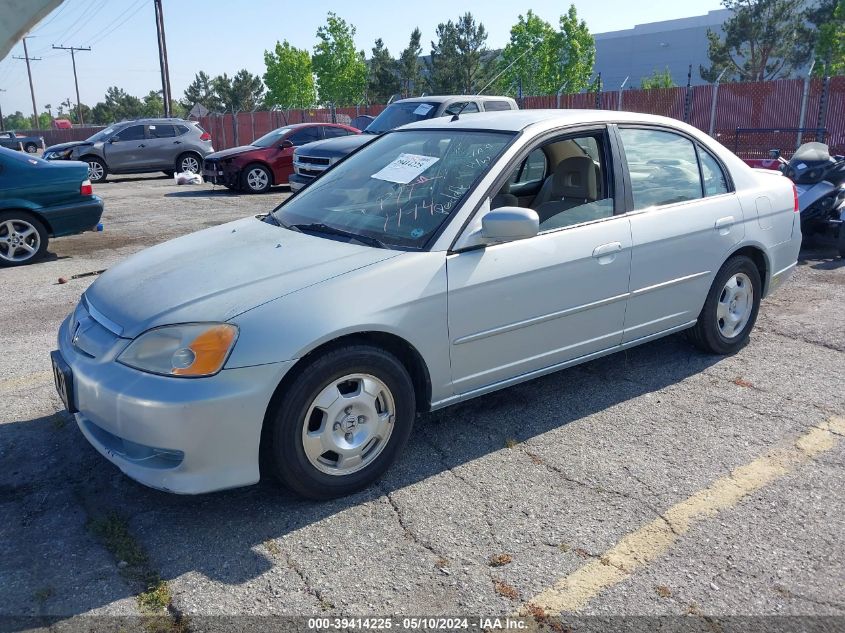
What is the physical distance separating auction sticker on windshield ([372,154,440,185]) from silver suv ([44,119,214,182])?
16954mm

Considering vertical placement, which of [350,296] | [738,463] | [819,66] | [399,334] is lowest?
[738,463]

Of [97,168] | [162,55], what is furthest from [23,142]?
[97,168]

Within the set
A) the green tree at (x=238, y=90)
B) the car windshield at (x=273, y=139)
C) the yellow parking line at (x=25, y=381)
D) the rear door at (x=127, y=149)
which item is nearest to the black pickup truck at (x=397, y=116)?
the car windshield at (x=273, y=139)

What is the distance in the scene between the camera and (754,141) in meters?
20.5

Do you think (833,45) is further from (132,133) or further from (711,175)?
(711,175)

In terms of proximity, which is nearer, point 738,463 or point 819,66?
point 738,463

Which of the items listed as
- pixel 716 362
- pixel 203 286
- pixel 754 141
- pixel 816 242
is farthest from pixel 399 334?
pixel 754 141

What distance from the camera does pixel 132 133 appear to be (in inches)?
758

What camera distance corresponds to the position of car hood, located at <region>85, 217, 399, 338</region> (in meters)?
3.07

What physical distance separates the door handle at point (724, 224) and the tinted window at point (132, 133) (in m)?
17.9

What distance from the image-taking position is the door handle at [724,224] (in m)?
4.63

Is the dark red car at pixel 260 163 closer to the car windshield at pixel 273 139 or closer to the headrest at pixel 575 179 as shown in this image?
the car windshield at pixel 273 139

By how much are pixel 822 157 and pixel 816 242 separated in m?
0.99

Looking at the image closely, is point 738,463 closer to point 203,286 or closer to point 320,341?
point 320,341
